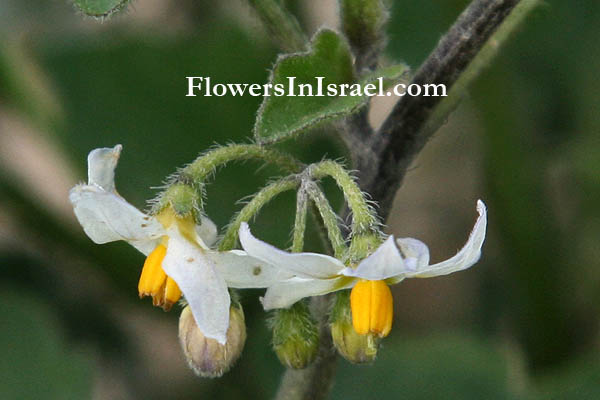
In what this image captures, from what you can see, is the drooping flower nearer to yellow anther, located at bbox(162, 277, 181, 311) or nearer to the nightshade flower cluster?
the nightshade flower cluster

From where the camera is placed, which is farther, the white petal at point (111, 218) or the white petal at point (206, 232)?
the white petal at point (206, 232)

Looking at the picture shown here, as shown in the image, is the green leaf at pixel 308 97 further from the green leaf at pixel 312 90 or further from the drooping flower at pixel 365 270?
the drooping flower at pixel 365 270

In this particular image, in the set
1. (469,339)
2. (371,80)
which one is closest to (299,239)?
(371,80)

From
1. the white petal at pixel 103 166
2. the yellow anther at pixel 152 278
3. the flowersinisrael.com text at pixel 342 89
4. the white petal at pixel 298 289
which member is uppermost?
the flowersinisrael.com text at pixel 342 89

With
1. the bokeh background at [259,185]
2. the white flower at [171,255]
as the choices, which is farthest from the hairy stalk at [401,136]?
the bokeh background at [259,185]

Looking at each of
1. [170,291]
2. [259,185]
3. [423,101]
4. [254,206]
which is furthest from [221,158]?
[259,185]

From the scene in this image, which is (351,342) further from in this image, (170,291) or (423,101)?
(423,101)

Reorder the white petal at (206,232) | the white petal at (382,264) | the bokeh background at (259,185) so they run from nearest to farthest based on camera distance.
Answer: the white petal at (382,264) → the white petal at (206,232) → the bokeh background at (259,185)

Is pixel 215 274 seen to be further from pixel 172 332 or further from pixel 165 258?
pixel 172 332

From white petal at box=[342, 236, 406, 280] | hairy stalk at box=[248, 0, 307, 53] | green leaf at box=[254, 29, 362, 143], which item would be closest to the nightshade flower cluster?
white petal at box=[342, 236, 406, 280]
